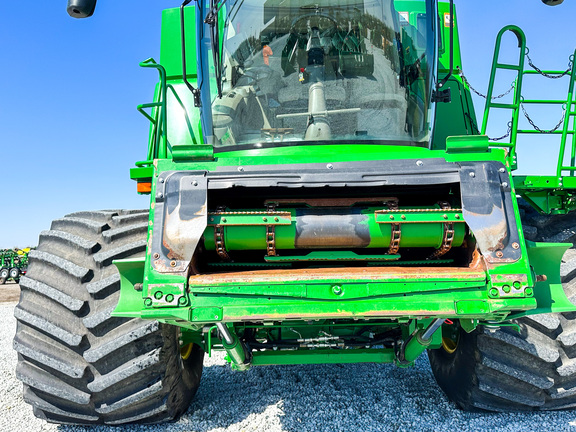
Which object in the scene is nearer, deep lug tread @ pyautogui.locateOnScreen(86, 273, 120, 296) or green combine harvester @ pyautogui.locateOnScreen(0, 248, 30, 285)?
deep lug tread @ pyautogui.locateOnScreen(86, 273, 120, 296)

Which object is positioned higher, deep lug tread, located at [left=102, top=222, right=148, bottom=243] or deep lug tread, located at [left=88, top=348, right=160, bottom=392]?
deep lug tread, located at [left=102, top=222, right=148, bottom=243]

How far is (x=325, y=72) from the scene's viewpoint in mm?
3189

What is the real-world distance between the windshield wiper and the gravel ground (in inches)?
94.0

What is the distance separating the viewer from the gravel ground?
3.24 m

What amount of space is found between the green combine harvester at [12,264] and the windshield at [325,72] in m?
20.1

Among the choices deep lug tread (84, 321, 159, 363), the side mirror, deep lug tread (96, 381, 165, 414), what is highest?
the side mirror

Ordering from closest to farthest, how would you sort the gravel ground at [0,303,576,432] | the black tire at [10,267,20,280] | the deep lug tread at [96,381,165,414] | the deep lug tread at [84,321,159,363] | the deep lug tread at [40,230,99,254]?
the deep lug tread at [84,321,159,363] → the deep lug tread at [96,381,165,414] → the deep lug tread at [40,230,99,254] → the gravel ground at [0,303,576,432] → the black tire at [10,267,20,280]

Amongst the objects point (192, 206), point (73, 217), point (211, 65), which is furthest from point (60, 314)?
point (211, 65)

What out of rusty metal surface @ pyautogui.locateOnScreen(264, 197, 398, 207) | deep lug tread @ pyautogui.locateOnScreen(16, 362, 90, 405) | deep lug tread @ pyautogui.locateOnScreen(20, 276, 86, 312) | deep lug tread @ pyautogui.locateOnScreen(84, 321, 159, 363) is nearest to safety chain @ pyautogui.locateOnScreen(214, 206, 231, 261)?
rusty metal surface @ pyautogui.locateOnScreen(264, 197, 398, 207)

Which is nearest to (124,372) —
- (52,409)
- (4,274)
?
(52,409)

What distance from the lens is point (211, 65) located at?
336 centimetres

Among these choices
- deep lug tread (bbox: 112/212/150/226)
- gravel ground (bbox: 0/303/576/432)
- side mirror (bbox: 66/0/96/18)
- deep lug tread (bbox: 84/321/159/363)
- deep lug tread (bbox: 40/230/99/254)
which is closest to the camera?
side mirror (bbox: 66/0/96/18)

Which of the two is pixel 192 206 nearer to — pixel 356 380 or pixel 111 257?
pixel 111 257

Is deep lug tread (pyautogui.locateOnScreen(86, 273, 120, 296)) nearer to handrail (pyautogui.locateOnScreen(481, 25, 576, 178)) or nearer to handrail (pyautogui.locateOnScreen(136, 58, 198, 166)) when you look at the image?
handrail (pyautogui.locateOnScreen(136, 58, 198, 166))
